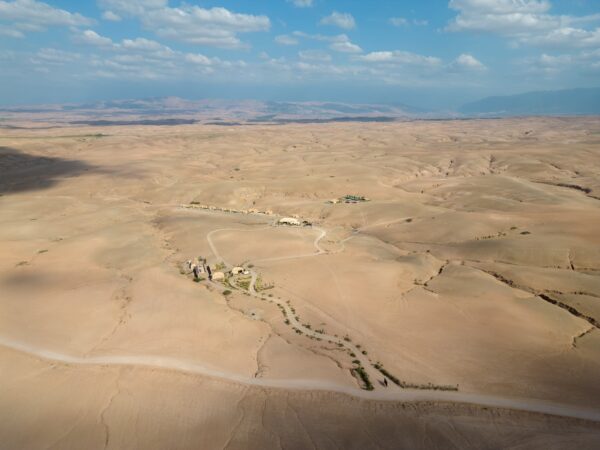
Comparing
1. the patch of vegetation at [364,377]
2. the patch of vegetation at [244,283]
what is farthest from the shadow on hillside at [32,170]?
the patch of vegetation at [364,377]

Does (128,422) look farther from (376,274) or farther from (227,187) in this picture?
(227,187)

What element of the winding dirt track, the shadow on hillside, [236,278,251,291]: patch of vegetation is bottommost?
the shadow on hillside

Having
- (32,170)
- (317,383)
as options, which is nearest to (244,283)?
(317,383)

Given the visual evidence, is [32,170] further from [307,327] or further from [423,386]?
[423,386]

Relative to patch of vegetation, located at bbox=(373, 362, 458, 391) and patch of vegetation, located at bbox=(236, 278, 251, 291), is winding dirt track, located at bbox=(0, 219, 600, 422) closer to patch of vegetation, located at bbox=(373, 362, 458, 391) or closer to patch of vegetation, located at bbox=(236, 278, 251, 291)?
patch of vegetation, located at bbox=(373, 362, 458, 391)

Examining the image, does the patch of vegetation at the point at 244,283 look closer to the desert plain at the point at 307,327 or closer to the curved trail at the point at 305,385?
the desert plain at the point at 307,327

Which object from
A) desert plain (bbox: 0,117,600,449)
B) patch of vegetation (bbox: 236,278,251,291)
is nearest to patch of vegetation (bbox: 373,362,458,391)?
desert plain (bbox: 0,117,600,449)
